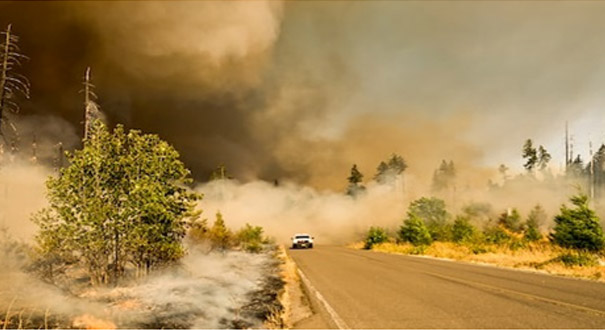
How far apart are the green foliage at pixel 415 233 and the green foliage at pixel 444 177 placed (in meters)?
78.4

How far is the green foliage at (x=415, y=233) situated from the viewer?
42.2 metres

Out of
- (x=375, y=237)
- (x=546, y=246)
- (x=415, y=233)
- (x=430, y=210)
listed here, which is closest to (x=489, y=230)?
(x=415, y=233)

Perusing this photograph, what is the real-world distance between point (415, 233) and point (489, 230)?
885 cm

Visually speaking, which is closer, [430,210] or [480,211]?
[430,210]

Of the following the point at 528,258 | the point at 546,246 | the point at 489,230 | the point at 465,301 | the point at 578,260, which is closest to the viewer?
the point at 465,301

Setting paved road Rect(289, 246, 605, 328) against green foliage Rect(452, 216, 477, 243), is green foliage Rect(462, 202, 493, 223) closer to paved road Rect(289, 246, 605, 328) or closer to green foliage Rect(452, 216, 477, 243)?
green foliage Rect(452, 216, 477, 243)

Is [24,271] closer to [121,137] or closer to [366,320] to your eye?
[121,137]

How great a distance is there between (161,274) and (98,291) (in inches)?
118

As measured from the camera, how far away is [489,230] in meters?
45.5

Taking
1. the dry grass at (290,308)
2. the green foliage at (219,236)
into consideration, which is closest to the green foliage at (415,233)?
the green foliage at (219,236)

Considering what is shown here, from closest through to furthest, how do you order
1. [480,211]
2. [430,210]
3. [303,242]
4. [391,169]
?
[303,242] → [430,210] → [480,211] → [391,169]

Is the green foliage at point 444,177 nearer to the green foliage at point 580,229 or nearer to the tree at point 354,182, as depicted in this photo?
the tree at point 354,182

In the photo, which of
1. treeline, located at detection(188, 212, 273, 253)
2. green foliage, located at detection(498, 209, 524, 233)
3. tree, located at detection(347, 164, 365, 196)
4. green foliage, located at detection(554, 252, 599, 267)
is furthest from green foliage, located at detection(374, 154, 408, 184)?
green foliage, located at detection(554, 252, 599, 267)

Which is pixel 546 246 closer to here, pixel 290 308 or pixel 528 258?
pixel 528 258
